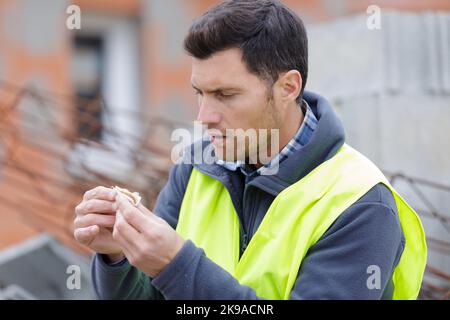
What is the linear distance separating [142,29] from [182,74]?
598mm

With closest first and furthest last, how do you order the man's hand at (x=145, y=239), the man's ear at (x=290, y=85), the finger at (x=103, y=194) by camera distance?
the man's hand at (x=145, y=239) < the finger at (x=103, y=194) < the man's ear at (x=290, y=85)

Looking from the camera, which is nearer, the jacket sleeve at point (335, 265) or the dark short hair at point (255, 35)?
the jacket sleeve at point (335, 265)

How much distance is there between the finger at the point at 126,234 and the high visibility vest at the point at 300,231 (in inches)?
13.3

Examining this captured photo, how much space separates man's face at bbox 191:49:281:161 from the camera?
2.19m

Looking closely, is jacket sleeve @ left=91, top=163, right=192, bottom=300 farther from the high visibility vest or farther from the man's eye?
the man's eye

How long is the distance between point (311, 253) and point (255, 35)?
0.57 meters

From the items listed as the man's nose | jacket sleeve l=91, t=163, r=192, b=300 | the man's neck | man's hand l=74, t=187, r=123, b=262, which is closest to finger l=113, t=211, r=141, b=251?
man's hand l=74, t=187, r=123, b=262

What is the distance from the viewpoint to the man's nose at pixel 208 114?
2221 millimetres

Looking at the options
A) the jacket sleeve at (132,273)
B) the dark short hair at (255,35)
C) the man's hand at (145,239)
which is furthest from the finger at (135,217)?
the dark short hair at (255,35)

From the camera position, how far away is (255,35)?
7.21ft

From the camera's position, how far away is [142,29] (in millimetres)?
7840

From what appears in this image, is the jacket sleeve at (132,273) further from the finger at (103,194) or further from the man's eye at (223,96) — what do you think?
the man's eye at (223,96)

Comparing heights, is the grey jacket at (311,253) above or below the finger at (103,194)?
below
